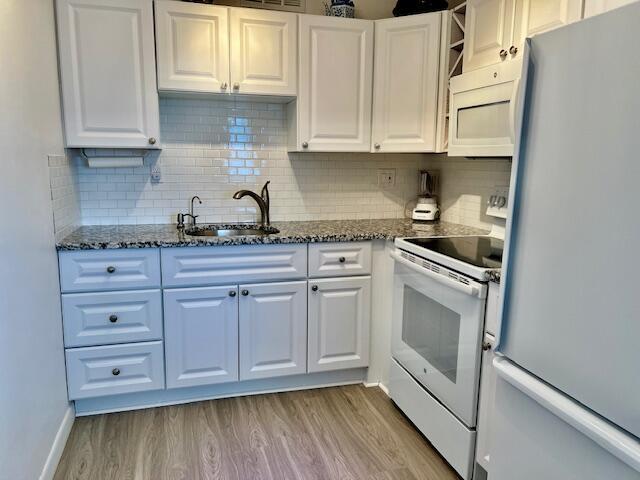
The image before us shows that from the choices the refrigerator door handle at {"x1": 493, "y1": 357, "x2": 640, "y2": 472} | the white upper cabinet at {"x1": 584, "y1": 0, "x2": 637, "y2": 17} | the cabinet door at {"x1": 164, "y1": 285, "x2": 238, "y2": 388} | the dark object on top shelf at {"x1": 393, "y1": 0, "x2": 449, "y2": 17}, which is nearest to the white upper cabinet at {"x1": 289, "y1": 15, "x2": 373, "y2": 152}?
the dark object on top shelf at {"x1": 393, "y1": 0, "x2": 449, "y2": 17}

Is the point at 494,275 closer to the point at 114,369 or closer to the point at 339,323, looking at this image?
the point at 339,323

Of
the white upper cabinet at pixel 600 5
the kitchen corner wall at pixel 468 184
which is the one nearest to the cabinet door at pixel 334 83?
the kitchen corner wall at pixel 468 184

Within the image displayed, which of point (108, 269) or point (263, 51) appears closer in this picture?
point (108, 269)

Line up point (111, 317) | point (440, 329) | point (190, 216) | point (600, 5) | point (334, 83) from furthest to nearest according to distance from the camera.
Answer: point (190, 216) → point (334, 83) → point (111, 317) → point (440, 329) → point (600, 5)

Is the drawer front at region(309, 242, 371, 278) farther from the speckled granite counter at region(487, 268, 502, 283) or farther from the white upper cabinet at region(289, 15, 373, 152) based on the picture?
the speckled granite counter at region(487, 268, 502, 283)

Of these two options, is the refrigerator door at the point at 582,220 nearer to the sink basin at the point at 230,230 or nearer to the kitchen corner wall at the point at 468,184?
the kitchen corner wall at the point at 468,184

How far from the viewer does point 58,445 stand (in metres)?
2.03

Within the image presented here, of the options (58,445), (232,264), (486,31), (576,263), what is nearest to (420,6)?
(486,31)

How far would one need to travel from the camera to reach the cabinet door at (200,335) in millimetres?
2377

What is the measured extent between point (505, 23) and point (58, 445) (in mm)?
2702

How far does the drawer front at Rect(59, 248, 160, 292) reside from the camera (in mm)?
2211

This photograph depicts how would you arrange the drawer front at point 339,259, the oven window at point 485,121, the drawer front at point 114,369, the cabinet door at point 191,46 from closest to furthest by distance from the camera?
the oven window at point 485,121, the drawer front at point 114,369, the cabinet door at point 191,46, the drawer front at point 339,259

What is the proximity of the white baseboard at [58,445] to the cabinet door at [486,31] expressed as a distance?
2.57 meters

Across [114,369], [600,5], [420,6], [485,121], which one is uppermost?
[420,6]
